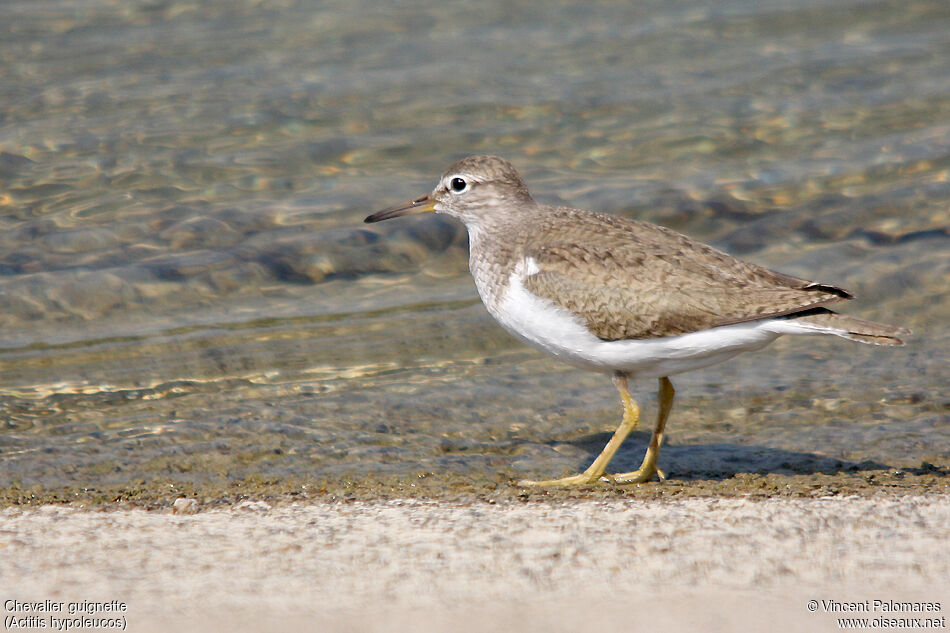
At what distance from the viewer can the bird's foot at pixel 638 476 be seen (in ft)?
20.4

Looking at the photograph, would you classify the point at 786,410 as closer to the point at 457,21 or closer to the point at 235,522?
the point at 235,522

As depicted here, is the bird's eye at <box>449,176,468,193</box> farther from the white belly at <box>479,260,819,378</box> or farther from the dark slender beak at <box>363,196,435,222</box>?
the white belly at <box>479,260,819,378</box>

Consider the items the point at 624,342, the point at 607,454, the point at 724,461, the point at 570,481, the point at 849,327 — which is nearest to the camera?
the point at 849,327

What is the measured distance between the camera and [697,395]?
741 cm

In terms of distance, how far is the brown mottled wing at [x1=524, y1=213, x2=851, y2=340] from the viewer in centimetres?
566

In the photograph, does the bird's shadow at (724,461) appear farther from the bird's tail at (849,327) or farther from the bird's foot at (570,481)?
the bird's tail at (849,327)

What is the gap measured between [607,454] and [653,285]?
1.02m

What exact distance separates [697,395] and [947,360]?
1801 mm

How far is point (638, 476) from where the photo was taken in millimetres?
6215

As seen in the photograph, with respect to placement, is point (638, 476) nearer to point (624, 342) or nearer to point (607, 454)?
point (607, 454)

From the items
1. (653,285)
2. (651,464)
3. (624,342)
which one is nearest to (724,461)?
(651,464)

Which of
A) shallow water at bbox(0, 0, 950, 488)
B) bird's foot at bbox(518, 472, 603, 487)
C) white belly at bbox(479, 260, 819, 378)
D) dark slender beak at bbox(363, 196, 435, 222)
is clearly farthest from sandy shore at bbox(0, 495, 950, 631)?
dark slender beak at bbox(363, 196, 435, 222)

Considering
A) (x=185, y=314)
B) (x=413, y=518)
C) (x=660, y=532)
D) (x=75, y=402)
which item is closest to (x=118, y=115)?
(x=185, y=314)

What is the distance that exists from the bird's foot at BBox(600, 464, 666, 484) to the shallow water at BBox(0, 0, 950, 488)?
0.96 ft
